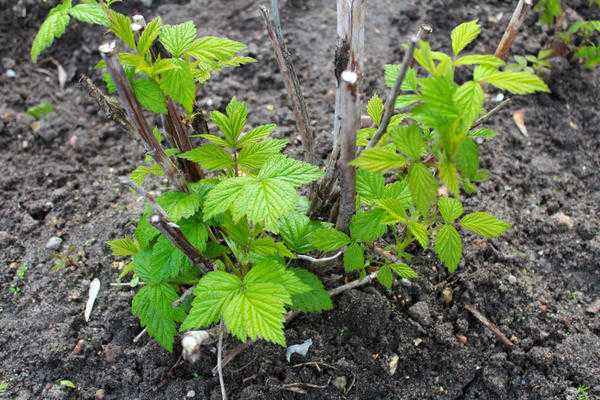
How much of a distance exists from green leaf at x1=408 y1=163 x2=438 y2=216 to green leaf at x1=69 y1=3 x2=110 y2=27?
87 cm

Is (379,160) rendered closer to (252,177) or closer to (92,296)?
(252,177)

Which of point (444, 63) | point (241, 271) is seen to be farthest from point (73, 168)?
point (444, 63)

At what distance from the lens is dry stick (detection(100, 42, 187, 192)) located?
134cm

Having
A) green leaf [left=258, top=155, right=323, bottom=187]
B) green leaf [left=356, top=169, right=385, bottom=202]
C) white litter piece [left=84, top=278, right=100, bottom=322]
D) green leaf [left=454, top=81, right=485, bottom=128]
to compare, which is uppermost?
green leaf [left=454, top=81, right=485, bottom=128]

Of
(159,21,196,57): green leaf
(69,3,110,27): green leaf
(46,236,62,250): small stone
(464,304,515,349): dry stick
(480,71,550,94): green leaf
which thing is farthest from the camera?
(46,236,62,250): small stone

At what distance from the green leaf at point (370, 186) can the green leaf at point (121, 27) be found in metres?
0.77

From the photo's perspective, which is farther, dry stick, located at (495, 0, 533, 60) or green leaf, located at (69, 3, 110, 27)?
dry stick, located at (495, 0, 533, 60)

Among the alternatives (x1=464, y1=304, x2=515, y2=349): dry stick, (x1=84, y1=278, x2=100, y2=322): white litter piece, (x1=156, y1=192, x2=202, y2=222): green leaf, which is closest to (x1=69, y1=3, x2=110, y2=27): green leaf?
(x1=156, y1=192, x2=202, y2=222): green leaf

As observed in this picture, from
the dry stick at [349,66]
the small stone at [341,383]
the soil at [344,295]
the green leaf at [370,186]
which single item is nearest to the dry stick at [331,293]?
the soil at [344,295]

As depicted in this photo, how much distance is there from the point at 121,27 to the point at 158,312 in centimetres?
87

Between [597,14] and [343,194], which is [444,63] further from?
[597,14]

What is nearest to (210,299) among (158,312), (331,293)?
(158,312)

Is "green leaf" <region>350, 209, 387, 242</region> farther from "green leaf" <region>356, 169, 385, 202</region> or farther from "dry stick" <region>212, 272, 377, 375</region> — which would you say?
"dry stick" <region>212, 272, 377, 375</region>

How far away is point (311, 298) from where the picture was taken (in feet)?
5.96
